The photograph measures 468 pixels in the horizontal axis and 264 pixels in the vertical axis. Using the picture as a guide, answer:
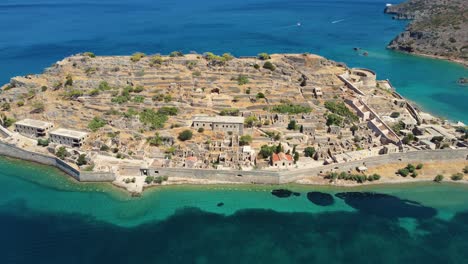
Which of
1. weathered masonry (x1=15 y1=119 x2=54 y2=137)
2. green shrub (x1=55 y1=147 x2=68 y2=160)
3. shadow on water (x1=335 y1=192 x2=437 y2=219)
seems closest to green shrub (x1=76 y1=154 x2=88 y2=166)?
green shrub (x1=55 y1=147 x2=68 y2=160)

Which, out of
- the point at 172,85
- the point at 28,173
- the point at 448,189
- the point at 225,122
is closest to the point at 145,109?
the point at 172,85

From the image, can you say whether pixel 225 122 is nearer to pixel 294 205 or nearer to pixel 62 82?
pixel 294 205

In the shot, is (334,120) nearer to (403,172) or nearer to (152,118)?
(403,172)

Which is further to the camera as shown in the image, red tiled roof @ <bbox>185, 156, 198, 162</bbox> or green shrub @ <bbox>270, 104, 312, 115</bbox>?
green shrub @ <bbox>270, 104, 312, 115</bbox>

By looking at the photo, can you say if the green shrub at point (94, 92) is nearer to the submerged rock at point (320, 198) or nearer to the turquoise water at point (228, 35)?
the turquoise water at point (228, 35)

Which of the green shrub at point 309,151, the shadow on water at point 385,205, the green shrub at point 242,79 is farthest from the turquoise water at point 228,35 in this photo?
the green shrub at point 242,79

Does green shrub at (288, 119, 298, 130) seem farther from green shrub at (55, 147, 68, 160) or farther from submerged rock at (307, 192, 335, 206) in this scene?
green shrub at (55, 147, 68, 160)

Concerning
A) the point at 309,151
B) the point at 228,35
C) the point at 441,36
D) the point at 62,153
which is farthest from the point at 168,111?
the point at 441,36
